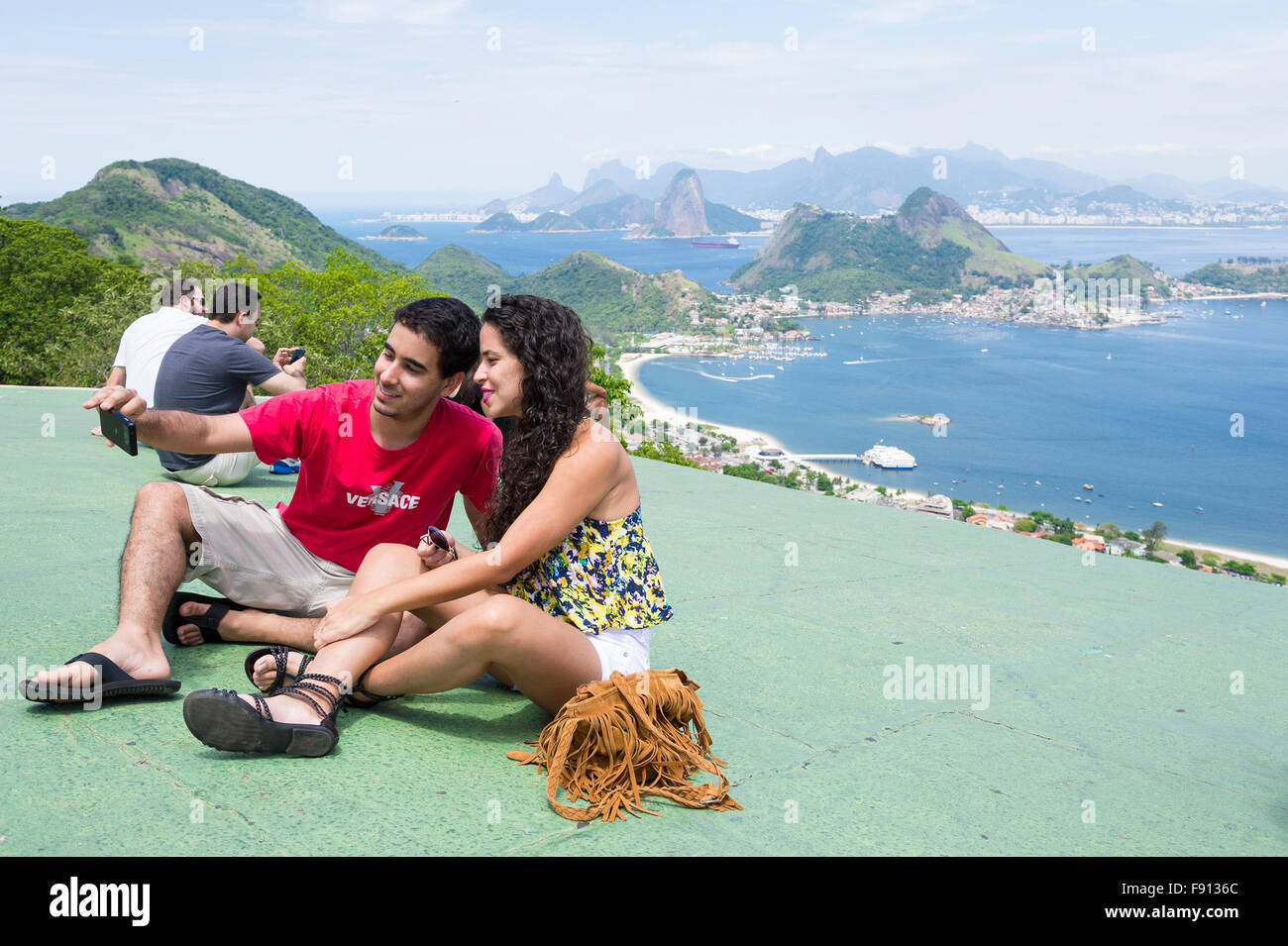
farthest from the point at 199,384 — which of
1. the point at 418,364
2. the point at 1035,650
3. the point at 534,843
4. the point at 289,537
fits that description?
the point at 1035,650

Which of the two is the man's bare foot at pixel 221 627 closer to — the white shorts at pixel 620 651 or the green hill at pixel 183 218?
the white shorts at pixel 620 651

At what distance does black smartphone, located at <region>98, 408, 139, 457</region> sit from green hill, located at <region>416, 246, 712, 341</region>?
374ft

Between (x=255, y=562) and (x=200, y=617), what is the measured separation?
29cm

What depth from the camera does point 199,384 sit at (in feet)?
15.5

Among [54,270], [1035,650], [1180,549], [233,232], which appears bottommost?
[1180,549]

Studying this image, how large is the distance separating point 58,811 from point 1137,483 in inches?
3028

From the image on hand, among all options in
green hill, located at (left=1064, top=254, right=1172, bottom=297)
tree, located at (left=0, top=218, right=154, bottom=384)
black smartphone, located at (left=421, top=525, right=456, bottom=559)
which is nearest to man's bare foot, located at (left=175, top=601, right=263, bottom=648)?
black smartphone, located at (left=421, top=525, right=456, bottom=559)

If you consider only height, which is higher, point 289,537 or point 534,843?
point 289,537

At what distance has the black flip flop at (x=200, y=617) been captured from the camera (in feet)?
9.29

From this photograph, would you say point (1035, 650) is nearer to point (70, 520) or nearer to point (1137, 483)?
point (70, 520)

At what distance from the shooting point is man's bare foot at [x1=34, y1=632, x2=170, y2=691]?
7.50ft

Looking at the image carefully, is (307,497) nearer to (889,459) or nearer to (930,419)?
(889,459)

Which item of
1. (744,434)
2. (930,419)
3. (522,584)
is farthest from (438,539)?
(930,419)

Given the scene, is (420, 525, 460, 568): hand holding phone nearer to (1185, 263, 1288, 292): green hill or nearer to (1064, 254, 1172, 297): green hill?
(1064, 254, 1172, 297): green hill
